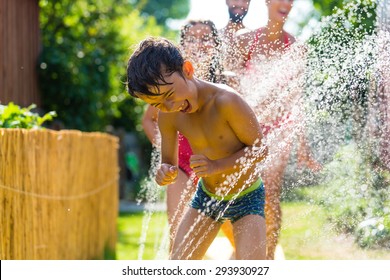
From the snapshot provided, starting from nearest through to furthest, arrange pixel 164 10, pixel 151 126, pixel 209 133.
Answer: pixel 209 133
pixel 151 126
pixel 164 10

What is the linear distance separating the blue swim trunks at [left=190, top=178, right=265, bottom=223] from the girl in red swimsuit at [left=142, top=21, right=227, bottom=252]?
691 mm

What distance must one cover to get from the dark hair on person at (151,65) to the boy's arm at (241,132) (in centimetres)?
27

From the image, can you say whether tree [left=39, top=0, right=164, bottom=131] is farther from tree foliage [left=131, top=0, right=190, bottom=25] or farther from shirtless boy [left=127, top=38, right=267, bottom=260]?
tree foliage [left=131, top=0, right=190, bottom=25]

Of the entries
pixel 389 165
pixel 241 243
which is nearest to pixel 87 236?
pixel 389 165

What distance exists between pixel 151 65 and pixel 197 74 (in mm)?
1258

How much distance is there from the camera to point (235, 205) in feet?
11.8

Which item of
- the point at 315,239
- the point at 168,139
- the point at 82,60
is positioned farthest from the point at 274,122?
the point at 82,60

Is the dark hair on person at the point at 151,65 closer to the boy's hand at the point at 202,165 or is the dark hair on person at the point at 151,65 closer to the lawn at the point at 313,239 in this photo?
the boy's hand at the point at 202,165

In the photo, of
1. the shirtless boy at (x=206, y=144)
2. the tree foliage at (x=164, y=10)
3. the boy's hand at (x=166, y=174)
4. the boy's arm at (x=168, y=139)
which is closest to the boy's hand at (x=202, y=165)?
the shirtless boy at (x=206, y=144)

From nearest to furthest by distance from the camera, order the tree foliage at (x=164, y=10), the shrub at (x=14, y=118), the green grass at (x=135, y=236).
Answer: the shrub at (x=14, y=118) → the green grass at (x=135, y=236) → the tree foliage at (x=164, y=10)

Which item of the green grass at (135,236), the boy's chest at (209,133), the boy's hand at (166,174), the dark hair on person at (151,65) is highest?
the dark hair on person at (151,65)

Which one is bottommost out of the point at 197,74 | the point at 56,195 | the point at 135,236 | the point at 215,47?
the point at 135,236

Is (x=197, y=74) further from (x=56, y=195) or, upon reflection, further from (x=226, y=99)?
(x=56, y=195)

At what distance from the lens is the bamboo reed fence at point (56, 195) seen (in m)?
4.46
